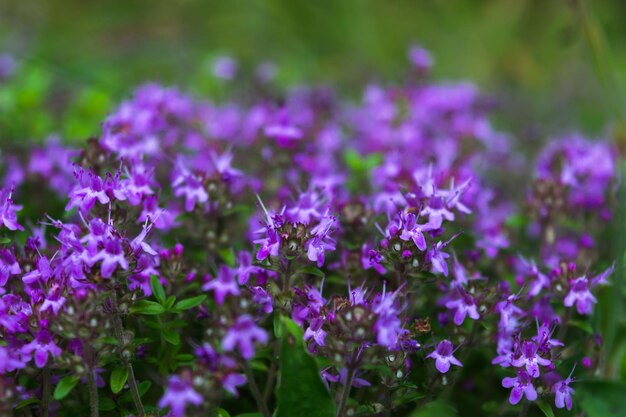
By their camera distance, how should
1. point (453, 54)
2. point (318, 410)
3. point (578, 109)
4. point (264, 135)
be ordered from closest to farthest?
point (318, 410) → point (264, 135) → point (578, 109) → point (453, 54)

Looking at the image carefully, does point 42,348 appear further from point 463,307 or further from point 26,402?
point 463,307

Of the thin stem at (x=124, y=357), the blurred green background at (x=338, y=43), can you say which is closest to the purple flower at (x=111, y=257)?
the thin stem at (x=124, y=357)

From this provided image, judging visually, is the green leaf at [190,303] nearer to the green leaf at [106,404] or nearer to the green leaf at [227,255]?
the green leaf at [106,404]

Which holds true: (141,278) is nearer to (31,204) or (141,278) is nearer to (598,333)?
(31,204)

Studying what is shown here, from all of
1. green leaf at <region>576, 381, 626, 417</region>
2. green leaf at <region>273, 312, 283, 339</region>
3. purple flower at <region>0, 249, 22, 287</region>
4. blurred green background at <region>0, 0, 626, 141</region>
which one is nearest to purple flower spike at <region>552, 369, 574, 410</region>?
green leaf at <region>576, 381, 626, 417</region>

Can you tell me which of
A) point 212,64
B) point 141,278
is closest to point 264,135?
point 141,278
